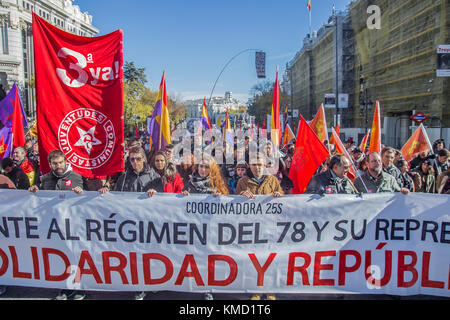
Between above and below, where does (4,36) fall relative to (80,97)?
above

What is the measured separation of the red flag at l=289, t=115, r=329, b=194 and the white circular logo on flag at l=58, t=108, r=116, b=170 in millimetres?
2466

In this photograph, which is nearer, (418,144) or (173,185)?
(173,185)

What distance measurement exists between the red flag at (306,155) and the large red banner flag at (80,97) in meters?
2.39

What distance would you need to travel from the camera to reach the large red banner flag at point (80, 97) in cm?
381

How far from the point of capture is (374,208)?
11.9ft

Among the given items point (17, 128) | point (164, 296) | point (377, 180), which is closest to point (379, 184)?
point (377, 180)

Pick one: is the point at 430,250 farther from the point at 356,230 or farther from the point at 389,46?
the point at 389,46

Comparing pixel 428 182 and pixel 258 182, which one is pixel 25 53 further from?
pixel 428 182

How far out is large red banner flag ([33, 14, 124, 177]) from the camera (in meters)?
3.81

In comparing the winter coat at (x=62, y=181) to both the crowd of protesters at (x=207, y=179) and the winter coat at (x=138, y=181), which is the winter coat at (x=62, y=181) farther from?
the winter coat at (x=138, y=181)

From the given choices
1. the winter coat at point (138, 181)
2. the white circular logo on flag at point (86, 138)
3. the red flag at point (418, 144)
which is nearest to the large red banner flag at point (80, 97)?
the white circular logo on flag at point (86, 138)

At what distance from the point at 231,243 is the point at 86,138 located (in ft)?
6.51

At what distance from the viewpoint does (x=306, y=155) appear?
4734 mm

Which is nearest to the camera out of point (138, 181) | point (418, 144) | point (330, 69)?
point (138, 181)
